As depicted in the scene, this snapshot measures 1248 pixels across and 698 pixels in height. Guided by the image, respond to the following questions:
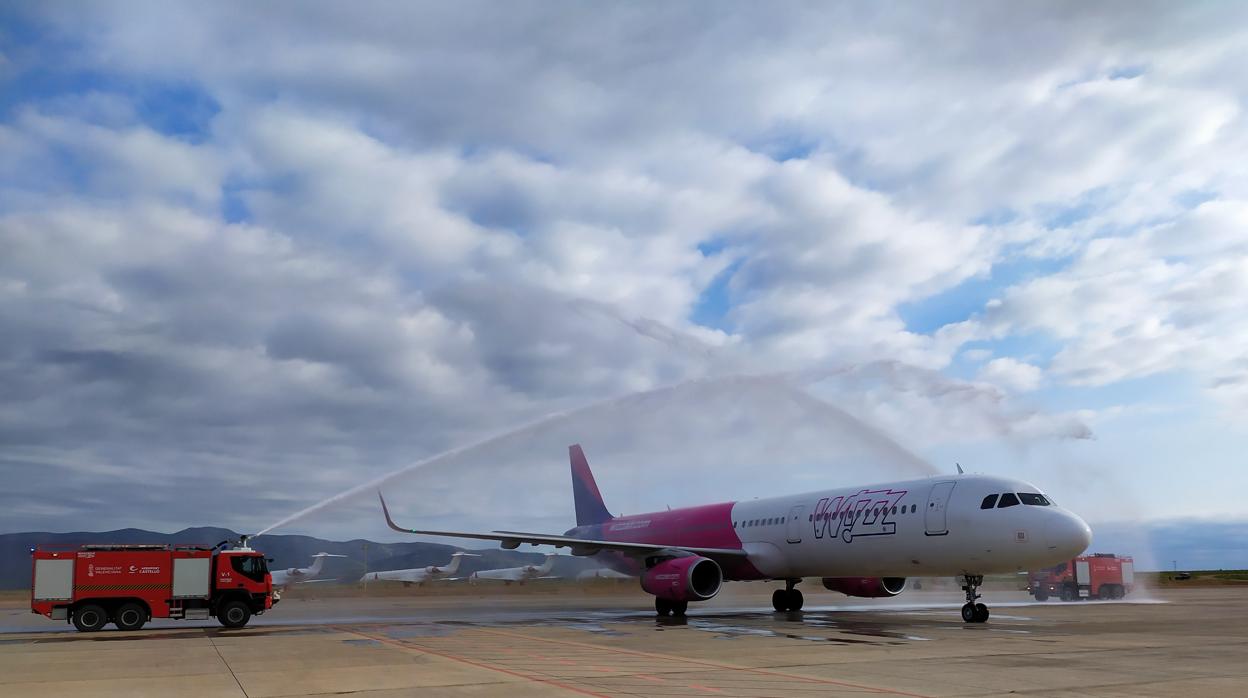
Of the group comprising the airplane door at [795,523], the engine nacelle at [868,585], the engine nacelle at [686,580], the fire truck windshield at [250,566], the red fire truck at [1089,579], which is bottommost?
the red fire truck at [1089,579]

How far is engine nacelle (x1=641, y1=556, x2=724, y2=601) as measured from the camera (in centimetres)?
3022

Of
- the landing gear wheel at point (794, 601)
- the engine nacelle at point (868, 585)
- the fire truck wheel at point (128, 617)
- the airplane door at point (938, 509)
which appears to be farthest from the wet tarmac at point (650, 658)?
the landing gear wheel at point (794, 601)

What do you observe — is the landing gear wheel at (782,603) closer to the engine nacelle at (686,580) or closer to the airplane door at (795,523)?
the airplane door at (795,523)

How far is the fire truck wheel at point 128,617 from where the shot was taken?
2644 cm

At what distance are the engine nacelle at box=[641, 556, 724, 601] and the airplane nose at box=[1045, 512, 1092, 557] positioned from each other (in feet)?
34.7

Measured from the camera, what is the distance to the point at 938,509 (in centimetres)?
2631

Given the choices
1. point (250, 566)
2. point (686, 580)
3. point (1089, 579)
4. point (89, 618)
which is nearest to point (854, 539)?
point (686, 580)

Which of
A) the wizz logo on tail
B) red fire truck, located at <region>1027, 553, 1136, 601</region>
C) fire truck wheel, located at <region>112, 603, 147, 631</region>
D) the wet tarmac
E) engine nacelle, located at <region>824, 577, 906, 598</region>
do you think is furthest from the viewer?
red fire truck, located at <region>1027, 553, 1136, 601</region>

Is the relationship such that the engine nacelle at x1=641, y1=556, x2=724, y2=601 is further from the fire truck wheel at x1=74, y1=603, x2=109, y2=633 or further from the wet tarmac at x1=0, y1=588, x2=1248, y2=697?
the fire truck wheel at x1=74, y1=603, x2=109, y2=633

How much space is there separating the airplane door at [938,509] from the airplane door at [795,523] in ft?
18.7

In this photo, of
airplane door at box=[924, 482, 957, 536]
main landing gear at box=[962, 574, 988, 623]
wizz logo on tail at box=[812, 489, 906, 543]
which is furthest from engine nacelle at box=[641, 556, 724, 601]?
main landing gear at box=[962, 574, 988, 623]

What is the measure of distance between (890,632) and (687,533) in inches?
600

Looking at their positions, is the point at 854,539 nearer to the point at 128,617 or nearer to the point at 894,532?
the point at 894,532

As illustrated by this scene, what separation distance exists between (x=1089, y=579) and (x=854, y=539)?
24765 mm
